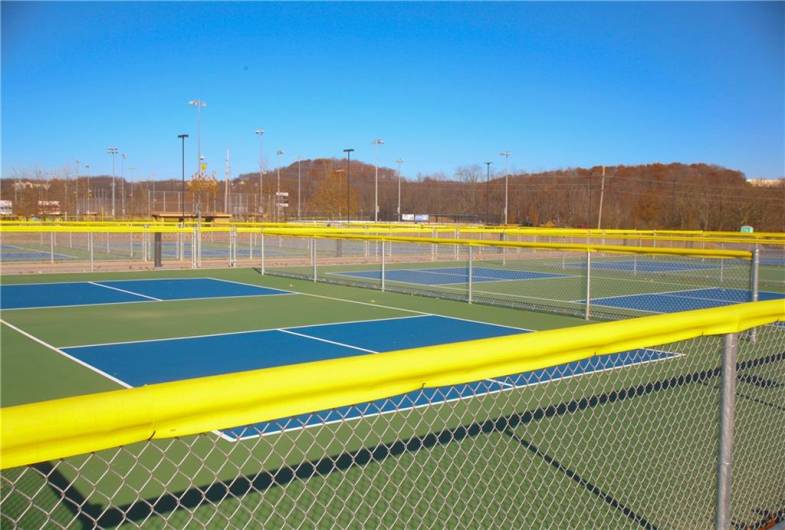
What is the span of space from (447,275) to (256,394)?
24.0 meters

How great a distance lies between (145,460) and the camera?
6.23 metres

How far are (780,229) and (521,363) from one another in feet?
202

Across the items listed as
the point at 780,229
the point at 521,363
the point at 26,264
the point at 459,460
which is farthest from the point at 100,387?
the point at 780,229

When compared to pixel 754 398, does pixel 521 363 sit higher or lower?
higher

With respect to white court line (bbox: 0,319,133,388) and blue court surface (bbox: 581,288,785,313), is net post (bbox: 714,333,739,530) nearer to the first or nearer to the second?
white court line (bbox: 0,319,133,388)

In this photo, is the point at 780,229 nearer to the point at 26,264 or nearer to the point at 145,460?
the point at 26,264

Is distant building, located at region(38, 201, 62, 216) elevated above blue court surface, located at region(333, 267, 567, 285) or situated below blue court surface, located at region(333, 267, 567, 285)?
above

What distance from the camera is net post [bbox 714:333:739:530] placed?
377 cm

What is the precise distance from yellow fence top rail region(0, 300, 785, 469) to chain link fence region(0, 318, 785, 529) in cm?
124

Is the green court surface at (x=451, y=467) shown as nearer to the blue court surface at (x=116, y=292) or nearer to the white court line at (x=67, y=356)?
the white court line at (x=67, y=356)

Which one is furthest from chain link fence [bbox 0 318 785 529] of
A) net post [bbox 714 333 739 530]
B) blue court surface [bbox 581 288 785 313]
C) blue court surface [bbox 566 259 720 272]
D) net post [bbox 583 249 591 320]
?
blue court surface [bbox 566 259 720 272]

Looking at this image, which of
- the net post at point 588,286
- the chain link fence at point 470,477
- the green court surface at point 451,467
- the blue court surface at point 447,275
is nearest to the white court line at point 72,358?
the green court surface at point 451,467

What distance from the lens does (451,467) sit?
19.5 ft

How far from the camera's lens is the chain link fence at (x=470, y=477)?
4.75m
